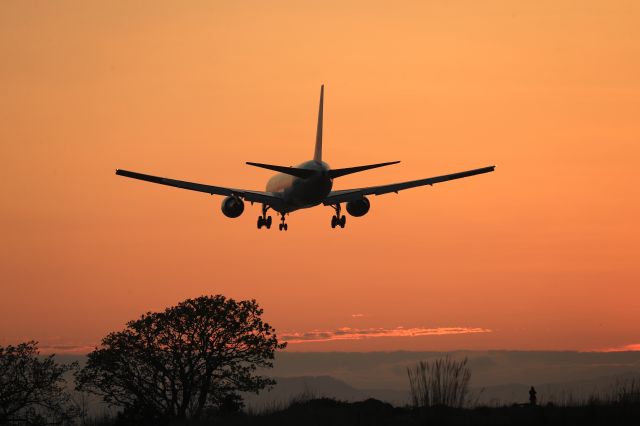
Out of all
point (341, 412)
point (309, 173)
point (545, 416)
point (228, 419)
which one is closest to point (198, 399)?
point (309, 173)

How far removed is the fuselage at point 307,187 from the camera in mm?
79375

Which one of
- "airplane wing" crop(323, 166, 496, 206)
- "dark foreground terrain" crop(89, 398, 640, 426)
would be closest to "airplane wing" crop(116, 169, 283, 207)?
"airplane wing" crop(323, 166, 496, 206)

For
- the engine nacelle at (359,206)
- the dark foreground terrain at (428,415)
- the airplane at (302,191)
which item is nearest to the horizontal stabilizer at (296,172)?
the airplane at (302,191)

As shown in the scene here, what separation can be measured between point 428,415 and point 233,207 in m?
42.1

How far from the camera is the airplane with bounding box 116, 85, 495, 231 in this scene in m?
79.6

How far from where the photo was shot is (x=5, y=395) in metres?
90.9

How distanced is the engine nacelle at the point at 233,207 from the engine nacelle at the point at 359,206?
886cm

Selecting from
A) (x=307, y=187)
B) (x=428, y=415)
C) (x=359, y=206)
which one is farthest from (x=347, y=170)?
(x=428, y=415)

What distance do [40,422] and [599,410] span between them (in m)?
55.6

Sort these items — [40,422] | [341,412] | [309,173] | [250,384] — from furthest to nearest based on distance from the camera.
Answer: [250,384]
[40,422]
[309,173]
[341,412]

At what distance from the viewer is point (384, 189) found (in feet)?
288

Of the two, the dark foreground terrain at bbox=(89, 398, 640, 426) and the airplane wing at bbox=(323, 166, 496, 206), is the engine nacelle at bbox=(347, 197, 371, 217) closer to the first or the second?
the airplane wing at bbox=(323, 166, 496, 206)

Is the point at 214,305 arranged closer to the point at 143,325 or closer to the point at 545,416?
the point at 143,325

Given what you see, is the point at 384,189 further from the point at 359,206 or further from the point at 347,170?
the point at 347,170
